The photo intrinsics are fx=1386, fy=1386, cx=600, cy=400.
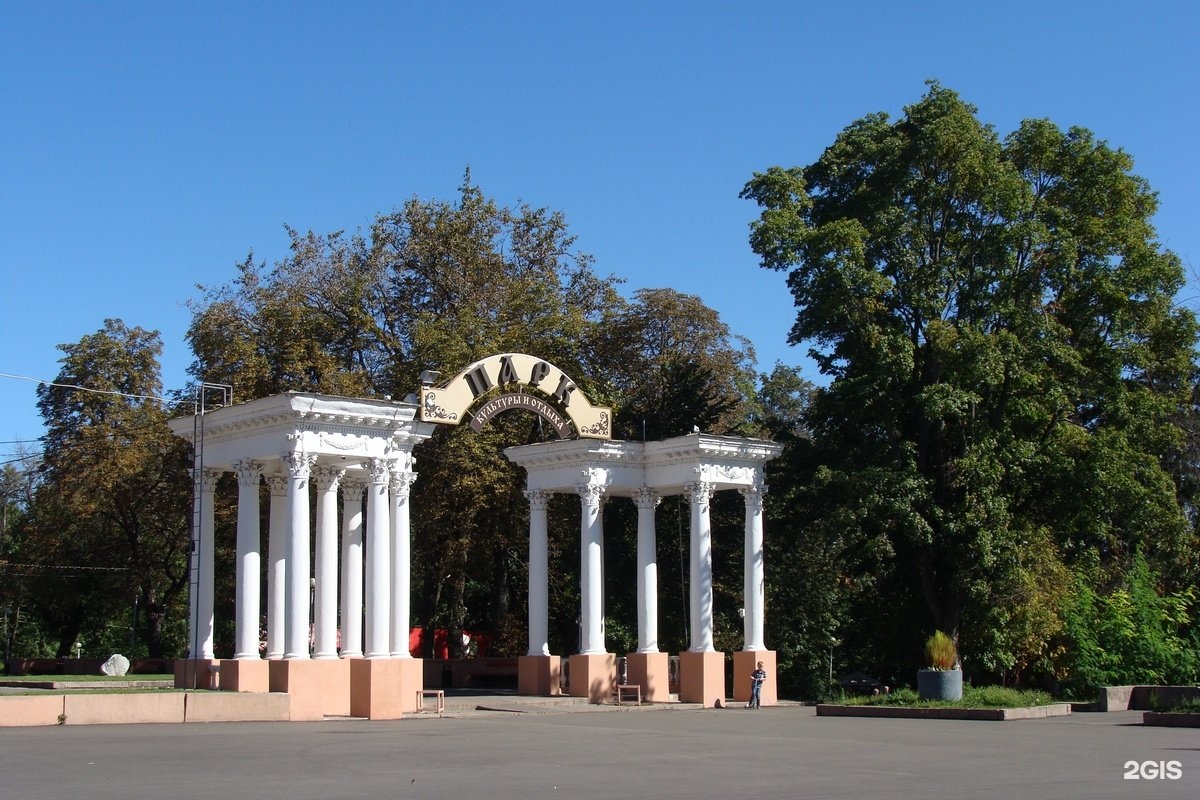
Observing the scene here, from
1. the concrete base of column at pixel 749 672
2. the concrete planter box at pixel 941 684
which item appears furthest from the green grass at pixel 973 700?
the concrete base of column at pixel 749 672

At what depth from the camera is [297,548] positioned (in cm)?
3005

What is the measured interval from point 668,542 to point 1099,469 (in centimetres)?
1702

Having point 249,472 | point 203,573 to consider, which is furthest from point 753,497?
point 203,573

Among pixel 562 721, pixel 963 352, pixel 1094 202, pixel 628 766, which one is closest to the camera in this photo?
pixel 628 766

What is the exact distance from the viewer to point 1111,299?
37719mm

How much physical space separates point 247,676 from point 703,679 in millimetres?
13537

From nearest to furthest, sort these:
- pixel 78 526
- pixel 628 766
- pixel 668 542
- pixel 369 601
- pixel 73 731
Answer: pixel 628 766, pixel 73 731, pixel 369 601, pixel 668 542, pixel 78 526

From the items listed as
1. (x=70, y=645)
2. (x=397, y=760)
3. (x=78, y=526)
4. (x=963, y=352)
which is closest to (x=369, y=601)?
(x=397, y=760)

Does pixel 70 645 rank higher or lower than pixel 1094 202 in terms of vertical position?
lower

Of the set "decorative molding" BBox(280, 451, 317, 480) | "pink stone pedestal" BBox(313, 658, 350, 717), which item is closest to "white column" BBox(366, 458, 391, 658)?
"pink stone pedestal" BBox(313, 658, 350, 717)

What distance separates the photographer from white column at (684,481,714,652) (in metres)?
38.8

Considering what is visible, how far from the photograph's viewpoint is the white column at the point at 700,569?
1529 inches

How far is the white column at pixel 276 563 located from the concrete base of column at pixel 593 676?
31.1 ft

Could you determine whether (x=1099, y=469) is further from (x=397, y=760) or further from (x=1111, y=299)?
(x=397, y=760)
